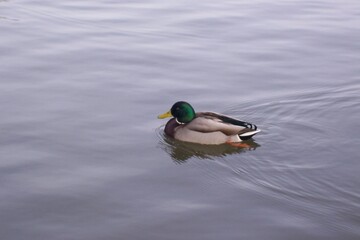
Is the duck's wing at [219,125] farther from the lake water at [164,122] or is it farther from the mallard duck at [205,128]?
the lake water at [164,122]

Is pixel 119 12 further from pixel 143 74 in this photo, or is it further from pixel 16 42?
pixel 143 74

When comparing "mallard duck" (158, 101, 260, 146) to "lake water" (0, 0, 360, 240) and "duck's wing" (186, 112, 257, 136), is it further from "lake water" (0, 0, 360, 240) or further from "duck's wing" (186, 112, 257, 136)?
"lake water" (0, 0, 360, 240)

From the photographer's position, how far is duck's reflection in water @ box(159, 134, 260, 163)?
809 centimetres

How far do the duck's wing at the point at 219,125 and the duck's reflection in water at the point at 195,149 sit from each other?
15 centimetres

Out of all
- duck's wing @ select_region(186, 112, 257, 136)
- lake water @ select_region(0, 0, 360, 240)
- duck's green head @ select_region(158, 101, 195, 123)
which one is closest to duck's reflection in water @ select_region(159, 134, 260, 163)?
lake water @ select_region(0, 0, 360, 240)

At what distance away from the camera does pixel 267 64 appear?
36.7ft

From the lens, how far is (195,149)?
833 centimetres

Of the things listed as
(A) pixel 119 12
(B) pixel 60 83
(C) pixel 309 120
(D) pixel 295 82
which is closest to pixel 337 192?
(C) pixel 309 120

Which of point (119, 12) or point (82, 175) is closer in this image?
point (82, 175)

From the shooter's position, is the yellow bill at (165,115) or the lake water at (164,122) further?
the yellow bill at (165,115)

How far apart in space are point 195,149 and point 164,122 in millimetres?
805

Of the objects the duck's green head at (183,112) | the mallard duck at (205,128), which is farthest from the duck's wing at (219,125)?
the duck's green head at (183,112)

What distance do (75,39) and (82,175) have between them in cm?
530

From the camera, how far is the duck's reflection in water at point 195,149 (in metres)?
8.09
